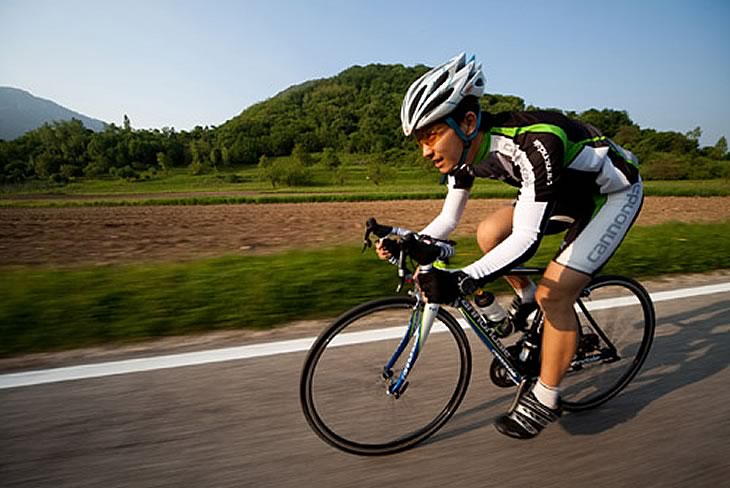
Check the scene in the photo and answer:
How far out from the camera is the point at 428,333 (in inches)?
85.8

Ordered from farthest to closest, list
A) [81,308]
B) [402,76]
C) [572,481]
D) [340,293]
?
[402,76] < [340,293] < [81,308] < [572,481]

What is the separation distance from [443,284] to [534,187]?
0.56 meters

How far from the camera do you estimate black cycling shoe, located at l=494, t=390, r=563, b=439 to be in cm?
219

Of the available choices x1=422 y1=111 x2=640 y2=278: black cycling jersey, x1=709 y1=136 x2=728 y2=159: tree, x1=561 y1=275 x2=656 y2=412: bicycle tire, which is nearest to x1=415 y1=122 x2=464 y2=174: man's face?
x1=422 y1=111 x2=640 y2=278: black cycling jersey

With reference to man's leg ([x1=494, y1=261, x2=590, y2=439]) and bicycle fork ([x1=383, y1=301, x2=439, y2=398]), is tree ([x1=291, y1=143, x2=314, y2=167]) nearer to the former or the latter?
bicycle fork ([x1=383, y1=301, x2=439, y2=398])

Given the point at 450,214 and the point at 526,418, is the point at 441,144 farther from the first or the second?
the point at 526,418

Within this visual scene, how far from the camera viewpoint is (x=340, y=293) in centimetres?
423

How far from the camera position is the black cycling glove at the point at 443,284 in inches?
75.7

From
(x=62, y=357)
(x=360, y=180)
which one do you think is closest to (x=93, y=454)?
(x=62, y=357)

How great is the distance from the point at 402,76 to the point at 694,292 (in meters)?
82.5

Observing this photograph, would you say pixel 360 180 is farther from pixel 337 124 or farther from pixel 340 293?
pixel 340 293

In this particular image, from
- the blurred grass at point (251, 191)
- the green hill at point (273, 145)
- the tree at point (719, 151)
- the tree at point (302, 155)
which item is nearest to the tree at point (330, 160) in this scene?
the green hill at point (273, 145)

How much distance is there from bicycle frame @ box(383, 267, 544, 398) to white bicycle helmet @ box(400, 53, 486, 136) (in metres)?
0.82

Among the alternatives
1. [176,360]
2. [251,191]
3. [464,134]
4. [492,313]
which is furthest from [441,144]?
[251,191]
